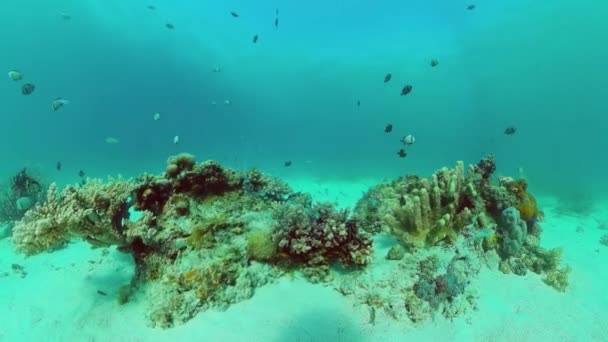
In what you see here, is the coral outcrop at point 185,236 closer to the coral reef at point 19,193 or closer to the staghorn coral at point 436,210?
the staghorn coral at point 436,210

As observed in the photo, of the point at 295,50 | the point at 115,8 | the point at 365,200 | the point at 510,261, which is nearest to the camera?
the point at 510,261

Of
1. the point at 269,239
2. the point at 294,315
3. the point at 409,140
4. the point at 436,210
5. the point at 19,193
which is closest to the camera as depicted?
the point at 294,315

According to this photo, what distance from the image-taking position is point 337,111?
122 metres

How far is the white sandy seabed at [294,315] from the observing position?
406cm

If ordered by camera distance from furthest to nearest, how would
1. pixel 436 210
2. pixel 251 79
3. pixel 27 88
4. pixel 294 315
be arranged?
pixel 251 79 < pixel 27 88 < pixel 436 210 < pixel 294 315

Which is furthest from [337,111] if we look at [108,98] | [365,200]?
[365,200]

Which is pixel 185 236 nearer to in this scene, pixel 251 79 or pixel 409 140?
pixel 409 140

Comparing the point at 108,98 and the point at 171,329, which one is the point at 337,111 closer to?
the point at 108,98

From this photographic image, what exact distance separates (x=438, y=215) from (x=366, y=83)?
89061 millimetres

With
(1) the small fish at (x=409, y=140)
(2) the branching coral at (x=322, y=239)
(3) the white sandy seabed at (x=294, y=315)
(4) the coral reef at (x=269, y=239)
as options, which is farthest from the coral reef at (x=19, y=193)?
(1) the small fish at (x=409, y=140)

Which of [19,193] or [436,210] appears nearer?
[436,210]

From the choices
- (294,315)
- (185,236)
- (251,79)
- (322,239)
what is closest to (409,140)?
(322,239)

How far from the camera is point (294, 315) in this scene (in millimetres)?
4215

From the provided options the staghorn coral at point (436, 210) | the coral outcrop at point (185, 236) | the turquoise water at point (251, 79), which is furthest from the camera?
the turquoise water at point (251, 79)
